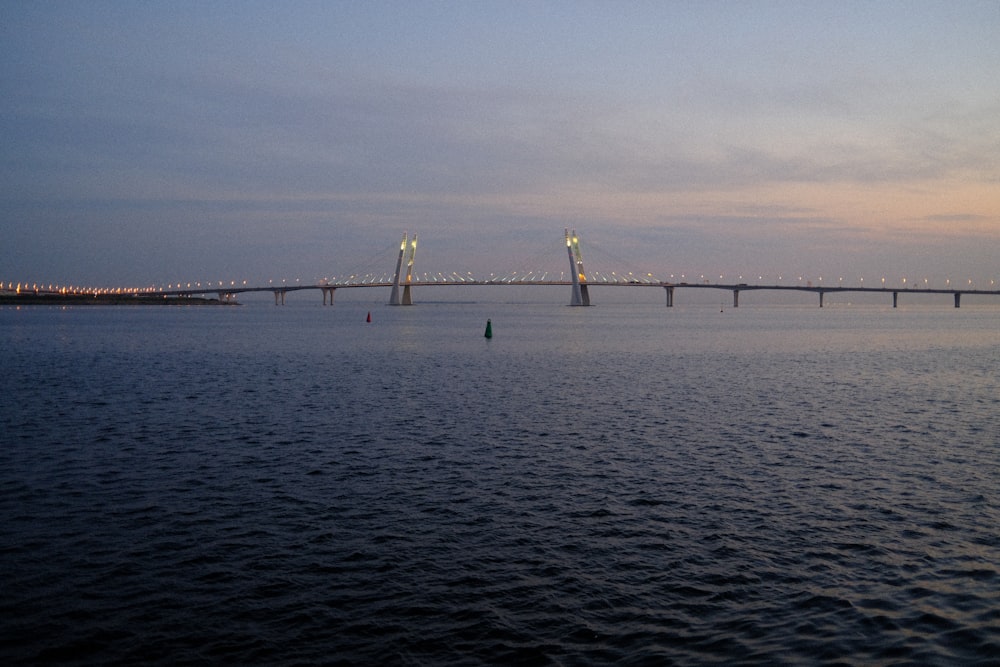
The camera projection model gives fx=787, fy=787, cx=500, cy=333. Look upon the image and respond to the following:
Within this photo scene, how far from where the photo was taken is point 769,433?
16.5 metres

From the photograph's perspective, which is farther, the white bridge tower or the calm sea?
the white bridge tower

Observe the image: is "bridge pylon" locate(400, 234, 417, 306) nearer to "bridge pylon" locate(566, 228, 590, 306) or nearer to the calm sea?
"bridge pylon" locate(566, 228, 590, 306)

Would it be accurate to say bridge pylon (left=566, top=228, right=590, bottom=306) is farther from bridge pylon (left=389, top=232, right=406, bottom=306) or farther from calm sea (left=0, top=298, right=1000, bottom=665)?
calm sea (left=0, top=298, right=1000, bottom=665)

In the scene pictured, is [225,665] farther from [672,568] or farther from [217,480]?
[217,480]

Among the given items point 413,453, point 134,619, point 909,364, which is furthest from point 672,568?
point 909,364

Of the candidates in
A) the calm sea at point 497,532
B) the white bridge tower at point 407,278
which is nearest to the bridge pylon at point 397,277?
the white bridge tower at point 407,278

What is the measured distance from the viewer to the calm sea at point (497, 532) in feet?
20.9

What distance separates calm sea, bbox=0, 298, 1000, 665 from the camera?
6.38 metres

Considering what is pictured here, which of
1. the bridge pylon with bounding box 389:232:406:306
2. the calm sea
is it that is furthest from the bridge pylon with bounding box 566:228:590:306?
the calm sea

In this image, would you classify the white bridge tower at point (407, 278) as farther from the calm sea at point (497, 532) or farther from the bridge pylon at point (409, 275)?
the calm sea at point (497, 532)

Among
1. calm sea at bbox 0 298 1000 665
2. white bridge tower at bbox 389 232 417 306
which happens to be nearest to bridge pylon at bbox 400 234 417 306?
white bridge tower at bbox 389 232 417 306

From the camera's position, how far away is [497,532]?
9.23 m

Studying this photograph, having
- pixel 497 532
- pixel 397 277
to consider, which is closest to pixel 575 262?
pixel 397 277

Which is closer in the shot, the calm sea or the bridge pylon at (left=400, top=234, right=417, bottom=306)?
the calm sea
